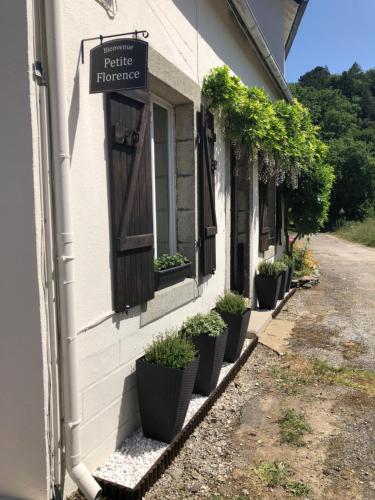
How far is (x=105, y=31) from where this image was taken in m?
2.80

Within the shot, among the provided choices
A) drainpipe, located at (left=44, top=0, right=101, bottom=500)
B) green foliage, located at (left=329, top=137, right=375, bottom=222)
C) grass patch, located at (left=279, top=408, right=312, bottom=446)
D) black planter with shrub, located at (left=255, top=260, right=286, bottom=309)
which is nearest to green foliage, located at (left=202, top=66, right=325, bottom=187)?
black planter with shrub, located at (left=255, top=260, right=286, bottom=309)

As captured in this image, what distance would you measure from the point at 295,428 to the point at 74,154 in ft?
9.13

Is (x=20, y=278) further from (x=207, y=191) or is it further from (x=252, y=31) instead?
(x=252, y=31)

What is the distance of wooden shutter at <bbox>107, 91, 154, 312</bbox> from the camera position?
9.41ft

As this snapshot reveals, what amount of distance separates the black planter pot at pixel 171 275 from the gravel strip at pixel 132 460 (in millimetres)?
1190

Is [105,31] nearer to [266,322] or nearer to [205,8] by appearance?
[205,8]

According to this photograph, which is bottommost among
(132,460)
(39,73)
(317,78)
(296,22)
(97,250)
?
(132,460)

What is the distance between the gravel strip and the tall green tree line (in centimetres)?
2022

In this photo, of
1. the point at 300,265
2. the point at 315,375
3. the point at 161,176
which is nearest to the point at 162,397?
the point at 161,176

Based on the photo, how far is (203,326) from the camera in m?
3.90

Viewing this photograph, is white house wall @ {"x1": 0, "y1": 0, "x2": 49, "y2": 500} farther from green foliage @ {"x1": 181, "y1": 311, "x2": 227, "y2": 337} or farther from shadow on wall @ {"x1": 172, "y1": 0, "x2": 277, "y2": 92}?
shadow on wall @ {"x1": 172, "y1": 0, "x2": 277, "y2": 92}

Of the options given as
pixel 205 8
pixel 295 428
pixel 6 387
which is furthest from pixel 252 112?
pixel 6 387

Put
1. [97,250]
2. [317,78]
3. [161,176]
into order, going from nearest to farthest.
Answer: [97,250]
[161,176]
[317,78]

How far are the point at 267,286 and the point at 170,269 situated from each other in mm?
3630
